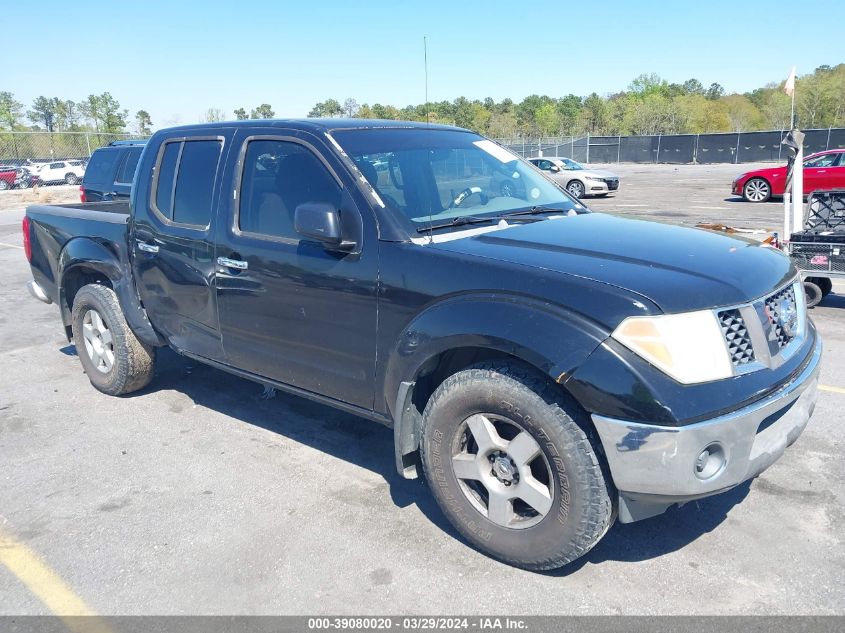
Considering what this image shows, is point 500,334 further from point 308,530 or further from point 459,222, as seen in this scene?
point 308,530

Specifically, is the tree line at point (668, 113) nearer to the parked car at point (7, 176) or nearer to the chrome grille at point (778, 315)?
the parked car at point (7, 176)

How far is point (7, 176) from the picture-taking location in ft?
109

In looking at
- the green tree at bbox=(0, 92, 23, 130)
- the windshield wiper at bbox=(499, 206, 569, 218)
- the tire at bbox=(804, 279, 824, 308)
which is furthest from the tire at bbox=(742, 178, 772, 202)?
the green tree at bbox=(0, 92, 23, 130)

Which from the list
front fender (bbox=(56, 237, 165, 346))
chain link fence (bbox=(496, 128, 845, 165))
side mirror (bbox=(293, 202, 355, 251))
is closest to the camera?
side mirror (bbox=(293, 202, 355, 251))

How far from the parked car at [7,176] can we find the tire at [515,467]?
1446 inches

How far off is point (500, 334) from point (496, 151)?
6.48 ft

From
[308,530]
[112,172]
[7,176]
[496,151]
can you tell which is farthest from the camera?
[7,176]

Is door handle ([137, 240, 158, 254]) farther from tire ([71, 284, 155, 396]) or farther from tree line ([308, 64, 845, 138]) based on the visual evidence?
tree line ([308, 64, 845, 138])

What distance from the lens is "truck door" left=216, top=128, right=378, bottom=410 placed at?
3457 millimetres

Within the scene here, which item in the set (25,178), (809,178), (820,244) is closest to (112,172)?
(820,244)

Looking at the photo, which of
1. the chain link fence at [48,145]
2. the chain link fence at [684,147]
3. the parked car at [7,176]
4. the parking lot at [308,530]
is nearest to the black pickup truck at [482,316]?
the parking lot at [308,530]

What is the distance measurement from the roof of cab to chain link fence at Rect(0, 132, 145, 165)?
105 ft

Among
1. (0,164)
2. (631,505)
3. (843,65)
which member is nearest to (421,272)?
(631,505)

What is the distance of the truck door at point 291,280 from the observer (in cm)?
346
